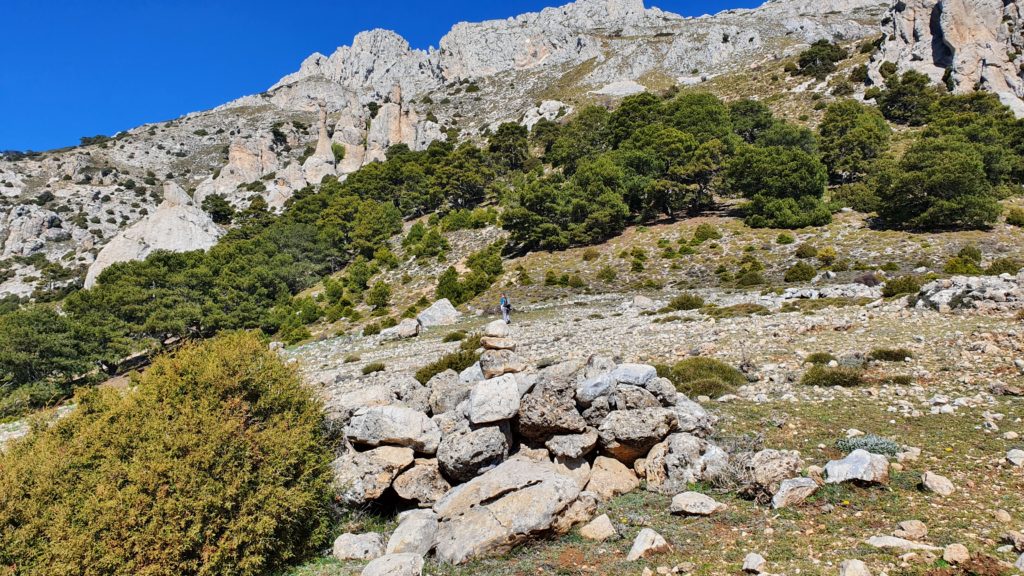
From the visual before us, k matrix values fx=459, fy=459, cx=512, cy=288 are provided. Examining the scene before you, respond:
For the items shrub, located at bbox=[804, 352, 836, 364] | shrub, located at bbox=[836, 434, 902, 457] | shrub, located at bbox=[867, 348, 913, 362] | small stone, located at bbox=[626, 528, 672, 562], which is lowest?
shrub, located at bbox=[867, 348, 913, 362]

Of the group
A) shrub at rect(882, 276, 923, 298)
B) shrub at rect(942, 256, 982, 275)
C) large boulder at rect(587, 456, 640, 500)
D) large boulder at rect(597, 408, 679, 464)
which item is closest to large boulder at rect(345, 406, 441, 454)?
large boulder at rect(587, 456, 640, 500)

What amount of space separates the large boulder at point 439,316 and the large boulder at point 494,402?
25871mm

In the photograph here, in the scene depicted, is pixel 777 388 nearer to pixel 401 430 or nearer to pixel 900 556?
pixel 900 556

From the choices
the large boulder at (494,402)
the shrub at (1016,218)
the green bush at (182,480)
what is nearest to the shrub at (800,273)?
the shrub at (1016,218)

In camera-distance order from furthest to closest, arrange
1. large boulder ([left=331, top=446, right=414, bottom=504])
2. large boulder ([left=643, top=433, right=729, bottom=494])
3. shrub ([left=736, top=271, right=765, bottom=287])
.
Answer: shrub ([left=736, top=271, right=765, bottom=287]) → large boulder ([left=331, top=446, right=414, bottom=504]) → large boulder ([left=643, top=433, right=729, bottom=494])

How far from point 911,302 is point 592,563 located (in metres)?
22.0

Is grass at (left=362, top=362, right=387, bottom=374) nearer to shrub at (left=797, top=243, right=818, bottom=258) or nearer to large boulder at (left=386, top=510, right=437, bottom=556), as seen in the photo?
large boulder at (left=386, top=510, right=437, bottom=556)

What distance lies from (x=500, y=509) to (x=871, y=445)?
7.00 metres

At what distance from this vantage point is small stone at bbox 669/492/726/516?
756cm

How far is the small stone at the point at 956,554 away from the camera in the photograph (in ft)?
17.0

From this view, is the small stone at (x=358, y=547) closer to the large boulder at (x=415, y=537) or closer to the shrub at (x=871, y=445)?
the large boulder at (x=415, y=537)

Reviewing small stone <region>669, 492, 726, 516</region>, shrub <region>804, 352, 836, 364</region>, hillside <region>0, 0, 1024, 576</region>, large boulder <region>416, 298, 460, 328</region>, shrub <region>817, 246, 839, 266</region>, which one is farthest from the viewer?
large boulder <region>416, 298, 460, 328</region>

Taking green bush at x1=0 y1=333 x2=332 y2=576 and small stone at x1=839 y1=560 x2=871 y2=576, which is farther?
green bush at x1=0 y1=333 x2=332 y2=576

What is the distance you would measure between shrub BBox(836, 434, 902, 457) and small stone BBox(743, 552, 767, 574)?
4141 millimetres
